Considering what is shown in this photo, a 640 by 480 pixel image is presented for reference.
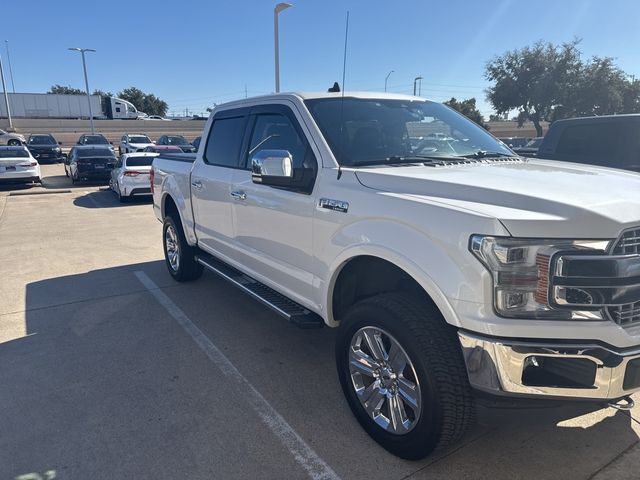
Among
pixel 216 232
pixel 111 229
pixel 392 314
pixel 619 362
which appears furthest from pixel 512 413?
pixel 111 229

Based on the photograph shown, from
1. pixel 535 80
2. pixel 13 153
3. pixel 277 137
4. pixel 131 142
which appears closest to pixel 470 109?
pixel 535 80

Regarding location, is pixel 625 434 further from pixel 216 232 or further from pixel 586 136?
pixel 586 136

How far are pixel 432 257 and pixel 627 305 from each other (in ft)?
2.90

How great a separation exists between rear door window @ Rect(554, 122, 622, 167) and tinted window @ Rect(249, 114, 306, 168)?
4.15 metres

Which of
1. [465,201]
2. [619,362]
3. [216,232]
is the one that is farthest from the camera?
[216,232]

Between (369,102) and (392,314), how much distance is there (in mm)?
1967

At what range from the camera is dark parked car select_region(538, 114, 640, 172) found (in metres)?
5.65

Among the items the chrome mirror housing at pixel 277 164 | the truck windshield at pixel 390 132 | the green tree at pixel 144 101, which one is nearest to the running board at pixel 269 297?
the chrome mirror housing at pixel 277 164

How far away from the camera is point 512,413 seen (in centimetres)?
229

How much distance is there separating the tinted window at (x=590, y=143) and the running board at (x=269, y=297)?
441 centimetres

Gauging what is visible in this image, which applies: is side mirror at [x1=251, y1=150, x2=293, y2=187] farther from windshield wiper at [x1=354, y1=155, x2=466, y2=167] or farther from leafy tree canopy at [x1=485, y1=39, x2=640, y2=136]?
leafy tree canopy at [x1=485, y1=39, x2=640, y2=136]

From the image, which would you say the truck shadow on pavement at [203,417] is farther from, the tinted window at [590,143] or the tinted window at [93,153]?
the tinted window at [93,153]

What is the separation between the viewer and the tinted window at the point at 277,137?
11.9ft

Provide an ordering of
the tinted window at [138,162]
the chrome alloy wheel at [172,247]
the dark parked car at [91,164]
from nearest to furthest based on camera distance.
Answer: the chrome alloy wheel at [172,247], the tinted window at [138,162], the dark parked car at [91,164]
